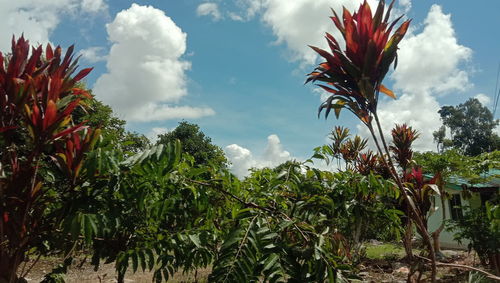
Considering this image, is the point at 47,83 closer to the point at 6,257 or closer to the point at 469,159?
the point at 6,257

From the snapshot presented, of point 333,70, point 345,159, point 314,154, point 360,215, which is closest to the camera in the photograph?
point 333,70

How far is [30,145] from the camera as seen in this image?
1720 millimetres

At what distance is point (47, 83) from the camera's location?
1703 mm

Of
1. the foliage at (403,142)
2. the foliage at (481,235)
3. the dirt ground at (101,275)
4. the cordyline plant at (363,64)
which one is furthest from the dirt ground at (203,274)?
the cordyline plant at (363,64)

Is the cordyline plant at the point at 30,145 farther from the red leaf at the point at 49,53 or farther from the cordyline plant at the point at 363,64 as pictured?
the cordyline plant at the point at 363,64

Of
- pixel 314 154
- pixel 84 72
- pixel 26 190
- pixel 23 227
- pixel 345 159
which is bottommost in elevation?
pixel 23 227

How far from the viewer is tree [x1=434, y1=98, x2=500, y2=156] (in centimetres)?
3191

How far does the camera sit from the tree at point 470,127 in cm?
3191

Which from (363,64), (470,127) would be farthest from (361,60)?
(470,127)

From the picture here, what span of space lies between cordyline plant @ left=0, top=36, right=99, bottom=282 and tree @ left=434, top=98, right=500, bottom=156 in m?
34.7

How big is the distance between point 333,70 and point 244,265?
43.3 inches

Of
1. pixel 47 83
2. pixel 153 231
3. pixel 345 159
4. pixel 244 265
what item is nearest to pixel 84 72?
pixel 47 83

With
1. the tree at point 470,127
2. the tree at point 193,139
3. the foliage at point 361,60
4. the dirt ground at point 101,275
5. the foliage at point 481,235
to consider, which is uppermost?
the tree at point 470,127

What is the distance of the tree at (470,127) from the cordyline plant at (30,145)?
114 ft
